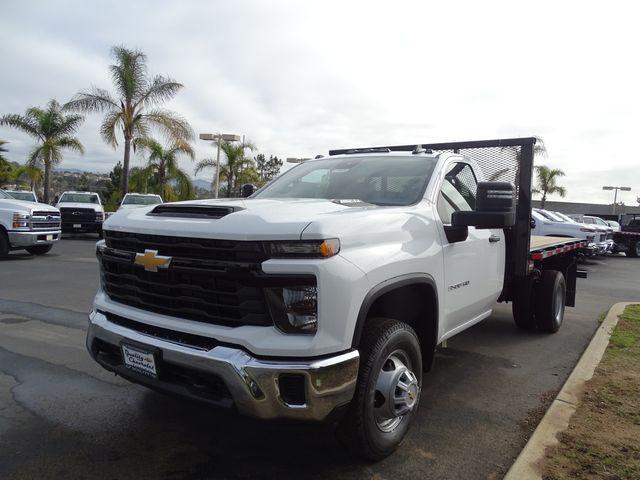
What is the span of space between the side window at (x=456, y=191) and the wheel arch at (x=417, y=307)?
59cm

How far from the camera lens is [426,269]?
10.7ft

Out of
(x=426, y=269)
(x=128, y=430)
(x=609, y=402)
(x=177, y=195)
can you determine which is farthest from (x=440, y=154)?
(x=177, y=195)

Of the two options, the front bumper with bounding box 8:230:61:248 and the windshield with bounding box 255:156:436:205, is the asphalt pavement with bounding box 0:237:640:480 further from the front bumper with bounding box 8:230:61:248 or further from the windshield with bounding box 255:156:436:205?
the front bumper with bounding box 8:230:61:248

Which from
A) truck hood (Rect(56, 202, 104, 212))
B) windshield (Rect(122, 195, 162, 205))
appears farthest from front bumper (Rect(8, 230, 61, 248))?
windshield (Rect(122, 195, 162, 205))

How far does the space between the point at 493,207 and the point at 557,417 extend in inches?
63.4

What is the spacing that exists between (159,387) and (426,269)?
1.74 m

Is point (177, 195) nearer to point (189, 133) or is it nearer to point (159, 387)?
point (189, 133)

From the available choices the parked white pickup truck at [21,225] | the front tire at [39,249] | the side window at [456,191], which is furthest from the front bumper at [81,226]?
the side window at [456,191]

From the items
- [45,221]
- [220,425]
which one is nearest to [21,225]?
[45,221]

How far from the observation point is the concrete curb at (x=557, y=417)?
290 cm

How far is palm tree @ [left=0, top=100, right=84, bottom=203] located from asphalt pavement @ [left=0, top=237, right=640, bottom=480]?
984 inches

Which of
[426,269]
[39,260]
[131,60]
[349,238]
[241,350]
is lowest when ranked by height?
[39,260]

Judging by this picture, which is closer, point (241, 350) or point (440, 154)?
point (241, 350)

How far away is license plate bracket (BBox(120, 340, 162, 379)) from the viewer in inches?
107
